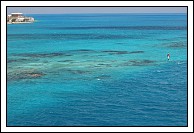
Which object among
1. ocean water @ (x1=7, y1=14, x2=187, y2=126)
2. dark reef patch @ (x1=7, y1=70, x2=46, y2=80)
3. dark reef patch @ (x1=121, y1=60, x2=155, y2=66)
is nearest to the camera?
ocean water @ (x1=7, y1=14, x2=187, y2=126)

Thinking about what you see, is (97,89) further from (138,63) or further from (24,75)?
(138,63)

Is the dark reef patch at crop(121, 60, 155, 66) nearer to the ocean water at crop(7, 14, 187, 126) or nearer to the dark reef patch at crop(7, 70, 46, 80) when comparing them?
the ocean water at crop(7, 14, 187, 126)

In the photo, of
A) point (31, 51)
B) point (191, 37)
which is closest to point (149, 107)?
point (191, 37)

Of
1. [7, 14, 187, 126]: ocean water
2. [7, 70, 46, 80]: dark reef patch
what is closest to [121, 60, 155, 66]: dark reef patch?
[7, 14, 187, 126]: ocean water

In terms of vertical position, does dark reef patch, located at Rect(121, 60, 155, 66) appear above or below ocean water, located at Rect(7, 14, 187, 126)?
above

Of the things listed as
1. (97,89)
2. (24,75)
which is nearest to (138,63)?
(97,89)

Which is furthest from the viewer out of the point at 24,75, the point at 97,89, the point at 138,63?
the point at 138,63

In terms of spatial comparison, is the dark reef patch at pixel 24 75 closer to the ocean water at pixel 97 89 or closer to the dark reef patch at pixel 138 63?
the ocean water at pixel 97 89

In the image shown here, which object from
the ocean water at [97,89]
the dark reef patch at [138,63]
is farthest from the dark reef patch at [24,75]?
the dark reef patch at [138,63]

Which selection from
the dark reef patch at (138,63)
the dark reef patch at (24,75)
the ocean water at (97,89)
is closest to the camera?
the ocean water at (97,89)

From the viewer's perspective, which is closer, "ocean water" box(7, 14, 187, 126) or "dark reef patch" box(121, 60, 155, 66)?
"ocean water" box(7, 14, 187, 126)

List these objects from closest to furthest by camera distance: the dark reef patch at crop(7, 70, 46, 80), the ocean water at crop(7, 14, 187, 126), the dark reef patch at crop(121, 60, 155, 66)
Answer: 1. the ocean water at crop(7, 14, 187, 126)
2. the dark reef patch at crop(7, 70, 46, 80)
3. the dark reef patch at crop(121, 60, 155, 66)

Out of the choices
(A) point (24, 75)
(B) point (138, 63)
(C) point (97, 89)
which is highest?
(B) point (138, 63)
